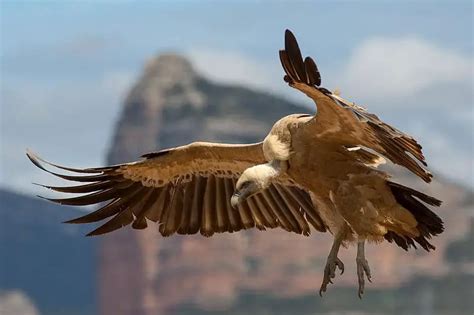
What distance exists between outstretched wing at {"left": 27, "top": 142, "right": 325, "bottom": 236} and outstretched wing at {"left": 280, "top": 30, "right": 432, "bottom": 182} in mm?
2626

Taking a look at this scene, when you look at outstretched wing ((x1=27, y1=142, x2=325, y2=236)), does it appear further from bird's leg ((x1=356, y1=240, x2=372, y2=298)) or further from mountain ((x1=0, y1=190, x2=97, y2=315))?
mountain ((x1=0, y1=190, x2=97, y2=315))

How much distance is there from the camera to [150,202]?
2192 cm

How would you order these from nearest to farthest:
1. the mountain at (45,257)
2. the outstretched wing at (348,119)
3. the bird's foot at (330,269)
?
1. the outstretched wing at (348,119)
2. the bird's foot at (330,269)
3. the mountain at (45,257)

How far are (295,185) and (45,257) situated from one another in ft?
538

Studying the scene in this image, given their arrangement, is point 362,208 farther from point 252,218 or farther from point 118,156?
point 118,156

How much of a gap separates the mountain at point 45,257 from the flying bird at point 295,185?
15335cm

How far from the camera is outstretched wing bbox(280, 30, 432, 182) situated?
57.6ft

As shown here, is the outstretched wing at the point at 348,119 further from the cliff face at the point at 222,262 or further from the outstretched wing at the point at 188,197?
the cliff face at the point at 222,262

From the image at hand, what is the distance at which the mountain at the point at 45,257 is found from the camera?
177750mm

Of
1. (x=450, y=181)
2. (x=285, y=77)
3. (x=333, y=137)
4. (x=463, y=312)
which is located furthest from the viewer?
(x=450, y=181)

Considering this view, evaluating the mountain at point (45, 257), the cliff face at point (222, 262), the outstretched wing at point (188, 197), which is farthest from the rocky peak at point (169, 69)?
the outstretched wing at point (188, 197)

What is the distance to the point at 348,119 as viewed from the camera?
1862 centimetres

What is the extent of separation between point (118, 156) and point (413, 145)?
445 feet

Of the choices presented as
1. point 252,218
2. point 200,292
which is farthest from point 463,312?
point 252,218
